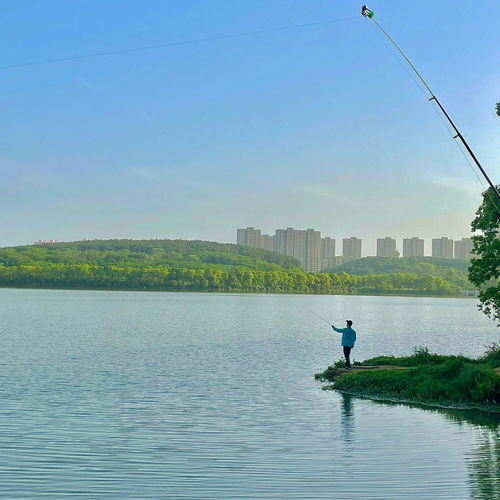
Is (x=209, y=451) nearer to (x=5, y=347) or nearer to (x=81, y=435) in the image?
(x=81, y=435)

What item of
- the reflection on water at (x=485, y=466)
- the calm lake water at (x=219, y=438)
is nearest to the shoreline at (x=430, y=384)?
the calm lake water at (x=219, y=438)

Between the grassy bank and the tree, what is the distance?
2622mm

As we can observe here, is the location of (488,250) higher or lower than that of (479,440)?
higher

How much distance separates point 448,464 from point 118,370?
791 inches

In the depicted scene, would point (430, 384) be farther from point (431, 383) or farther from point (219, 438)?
point (219, 438)

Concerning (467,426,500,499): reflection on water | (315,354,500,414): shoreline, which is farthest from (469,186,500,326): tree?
(467,426,500,499): reflection on water

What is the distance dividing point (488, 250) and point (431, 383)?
26.6ft

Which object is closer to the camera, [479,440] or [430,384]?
[479,440]

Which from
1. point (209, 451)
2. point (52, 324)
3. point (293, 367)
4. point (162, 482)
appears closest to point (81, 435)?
point (209, 451)

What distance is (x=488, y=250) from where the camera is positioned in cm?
3048

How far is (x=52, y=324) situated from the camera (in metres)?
69.6

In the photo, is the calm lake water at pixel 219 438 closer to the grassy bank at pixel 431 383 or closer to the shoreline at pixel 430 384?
the shoreline at pixel 430 384

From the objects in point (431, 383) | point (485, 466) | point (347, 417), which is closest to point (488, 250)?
point (431, 383)

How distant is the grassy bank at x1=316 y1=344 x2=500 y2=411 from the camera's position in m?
23.1
